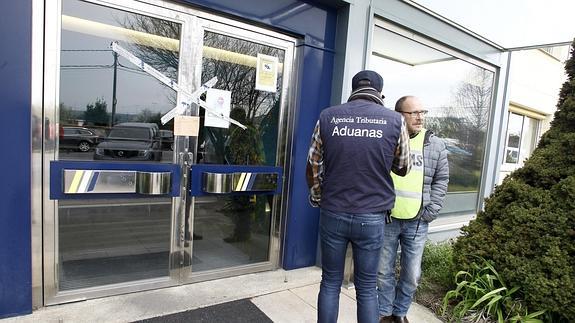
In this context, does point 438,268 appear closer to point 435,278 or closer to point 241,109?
point 435,278

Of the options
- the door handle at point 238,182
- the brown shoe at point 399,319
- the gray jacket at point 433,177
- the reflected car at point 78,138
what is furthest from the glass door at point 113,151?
the gray jacket at point 433,177

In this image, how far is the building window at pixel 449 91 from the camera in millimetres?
4535

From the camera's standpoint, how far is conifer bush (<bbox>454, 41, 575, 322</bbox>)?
2623 millimetres

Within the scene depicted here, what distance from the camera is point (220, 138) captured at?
335 centimetres

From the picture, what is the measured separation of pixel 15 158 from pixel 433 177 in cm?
301

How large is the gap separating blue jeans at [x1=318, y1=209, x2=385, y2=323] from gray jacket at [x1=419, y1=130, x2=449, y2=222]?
2.11 feet

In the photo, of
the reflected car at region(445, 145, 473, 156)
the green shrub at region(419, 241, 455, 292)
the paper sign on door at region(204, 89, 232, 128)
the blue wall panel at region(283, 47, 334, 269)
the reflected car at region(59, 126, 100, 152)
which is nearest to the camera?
the reflected car at region(59, 126, 100, 152)

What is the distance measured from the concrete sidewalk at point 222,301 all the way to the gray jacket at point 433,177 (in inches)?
40.8

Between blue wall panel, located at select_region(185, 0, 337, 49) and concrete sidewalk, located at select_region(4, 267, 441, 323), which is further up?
blue wall panel, located at select_region(185, 0, 337, 49)

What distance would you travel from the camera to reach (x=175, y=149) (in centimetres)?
312

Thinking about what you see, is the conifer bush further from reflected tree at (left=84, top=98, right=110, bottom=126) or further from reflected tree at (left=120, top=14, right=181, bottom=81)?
reflected tree at (left=84, top=98, right=110, bottom=126)

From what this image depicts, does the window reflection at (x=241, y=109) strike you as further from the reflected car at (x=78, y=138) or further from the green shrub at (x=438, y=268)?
the green shrub at (x=438, y=268)

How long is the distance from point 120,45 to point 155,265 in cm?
194

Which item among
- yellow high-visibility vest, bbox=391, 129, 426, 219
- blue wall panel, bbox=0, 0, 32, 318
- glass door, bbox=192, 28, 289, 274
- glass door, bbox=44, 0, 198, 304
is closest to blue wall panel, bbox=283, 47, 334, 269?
glass door, bbox=192, 28, 289, 274
